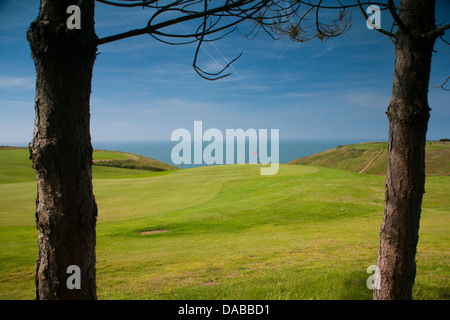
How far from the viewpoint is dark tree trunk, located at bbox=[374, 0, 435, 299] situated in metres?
2.69

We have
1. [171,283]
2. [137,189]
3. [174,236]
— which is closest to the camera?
[171,283]

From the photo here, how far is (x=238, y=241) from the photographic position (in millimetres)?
8156

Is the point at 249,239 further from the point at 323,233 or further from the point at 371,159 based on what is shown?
the point at 371,159

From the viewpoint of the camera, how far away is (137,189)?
57.1ft

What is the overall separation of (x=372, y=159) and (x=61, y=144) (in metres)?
→ 69.5

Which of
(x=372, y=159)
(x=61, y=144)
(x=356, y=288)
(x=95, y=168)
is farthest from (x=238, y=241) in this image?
(x=372, y=159)

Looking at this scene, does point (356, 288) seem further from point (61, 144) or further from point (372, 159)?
point (372, 159)

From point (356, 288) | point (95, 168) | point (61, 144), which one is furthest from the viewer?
point (95, 168)

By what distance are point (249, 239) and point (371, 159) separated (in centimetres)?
6326

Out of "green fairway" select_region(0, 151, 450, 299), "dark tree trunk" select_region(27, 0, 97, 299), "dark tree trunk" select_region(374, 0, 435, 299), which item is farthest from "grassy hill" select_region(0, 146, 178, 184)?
"dark tree trunk" select_region(374, 0, 435, 299)
